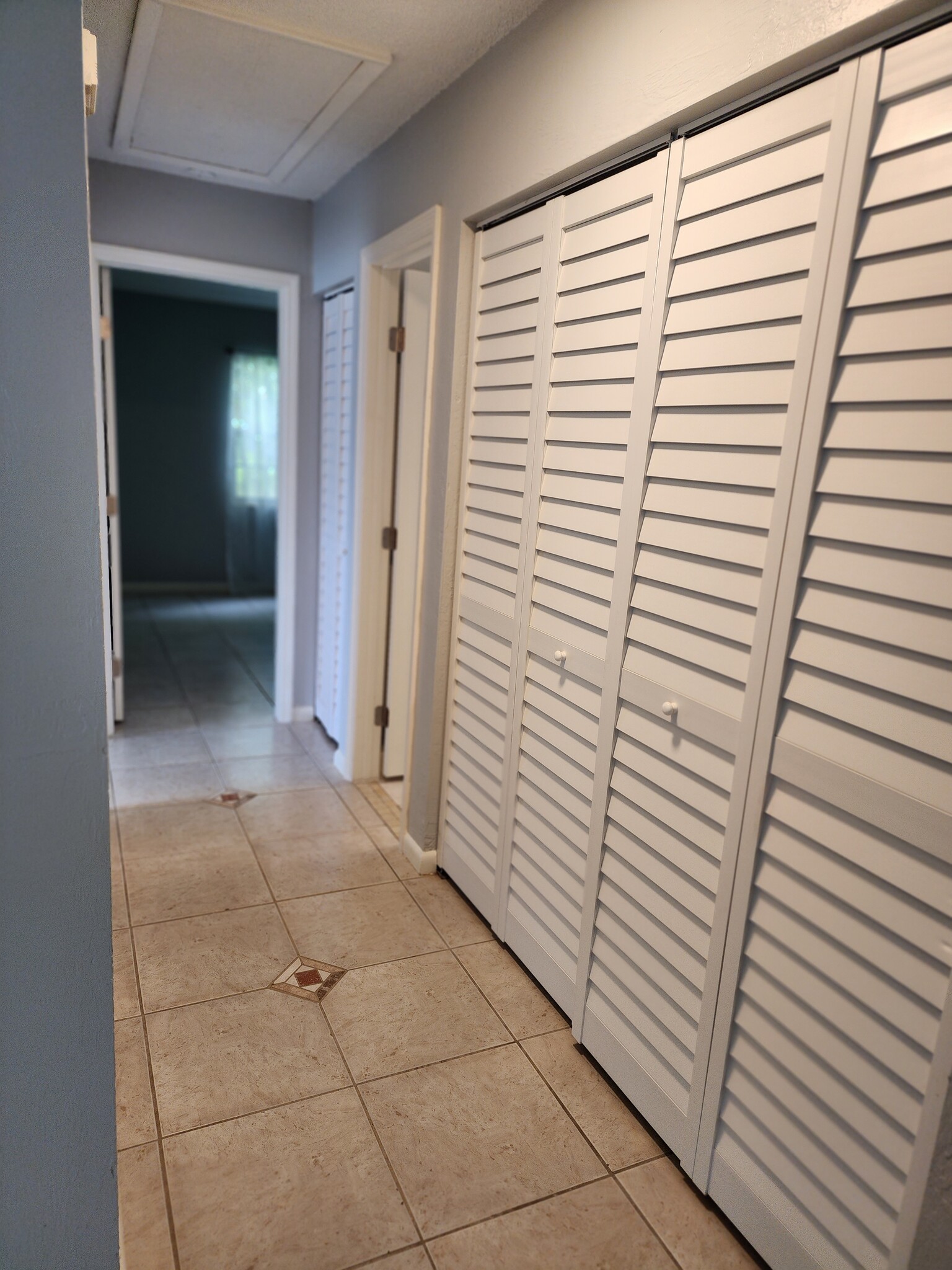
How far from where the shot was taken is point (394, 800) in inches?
134

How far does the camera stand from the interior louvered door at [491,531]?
7.14ft

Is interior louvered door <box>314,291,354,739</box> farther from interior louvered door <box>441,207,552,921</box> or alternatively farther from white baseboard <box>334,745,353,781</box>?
interior louvered door <box>441,207,552,921</box>

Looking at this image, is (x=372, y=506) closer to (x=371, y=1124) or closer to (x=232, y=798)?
(x=232, y=798)


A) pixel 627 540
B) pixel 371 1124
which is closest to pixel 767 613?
pixel 627 540

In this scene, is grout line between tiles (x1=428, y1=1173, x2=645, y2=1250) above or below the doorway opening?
below

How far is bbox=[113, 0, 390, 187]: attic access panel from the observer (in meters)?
2.22

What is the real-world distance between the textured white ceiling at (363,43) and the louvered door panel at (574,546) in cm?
→ 60

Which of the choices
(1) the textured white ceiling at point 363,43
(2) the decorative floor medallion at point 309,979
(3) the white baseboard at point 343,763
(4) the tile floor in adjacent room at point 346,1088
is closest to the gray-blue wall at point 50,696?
(4) the tile floor in adjacent room at point 346,1088

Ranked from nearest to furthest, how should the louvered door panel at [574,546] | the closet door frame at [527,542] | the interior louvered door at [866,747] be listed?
the interior louvered door at [866,747] < the louvered door panel at [574,546] < the closet door frame at [527,542]

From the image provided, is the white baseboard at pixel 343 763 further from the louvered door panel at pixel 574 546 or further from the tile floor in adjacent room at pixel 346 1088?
the louvered door panel at pixel 574 546

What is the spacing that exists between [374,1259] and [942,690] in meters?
1.37

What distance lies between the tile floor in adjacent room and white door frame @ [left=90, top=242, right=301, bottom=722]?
119cm

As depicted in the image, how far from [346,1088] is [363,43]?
2619mm

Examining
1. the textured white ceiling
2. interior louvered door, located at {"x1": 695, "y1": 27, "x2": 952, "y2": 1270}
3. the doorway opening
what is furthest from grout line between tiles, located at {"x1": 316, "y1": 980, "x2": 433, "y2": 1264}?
the textured white ceiling
